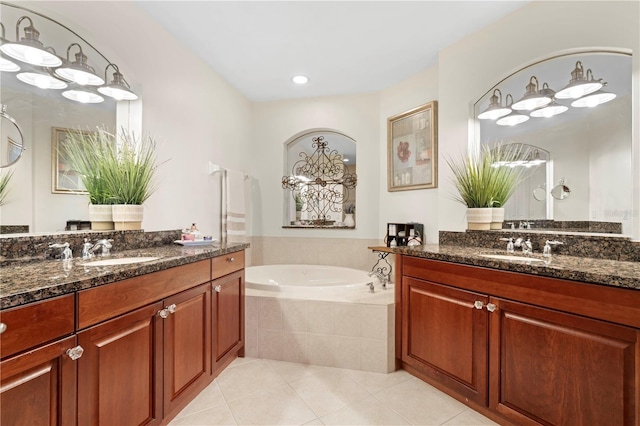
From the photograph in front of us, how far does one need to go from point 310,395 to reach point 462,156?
203 centimetres

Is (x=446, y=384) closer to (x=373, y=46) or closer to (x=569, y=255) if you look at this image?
(x=569, y=255)

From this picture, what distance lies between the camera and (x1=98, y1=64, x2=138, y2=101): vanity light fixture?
1.78 m

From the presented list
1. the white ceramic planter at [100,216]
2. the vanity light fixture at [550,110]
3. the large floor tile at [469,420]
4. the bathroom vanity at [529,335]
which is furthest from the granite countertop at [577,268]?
the white ceramic planter at [100,216]

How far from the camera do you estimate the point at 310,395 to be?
1.82 meters

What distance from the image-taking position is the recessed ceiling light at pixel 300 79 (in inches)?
117

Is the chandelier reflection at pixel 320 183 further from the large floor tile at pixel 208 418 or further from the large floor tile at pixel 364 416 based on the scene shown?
the large floor tile at pixel 208 418

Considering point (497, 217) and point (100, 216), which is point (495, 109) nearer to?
point (497, 217)

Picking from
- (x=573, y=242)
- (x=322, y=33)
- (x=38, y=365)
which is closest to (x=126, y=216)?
(x=38, y=365)

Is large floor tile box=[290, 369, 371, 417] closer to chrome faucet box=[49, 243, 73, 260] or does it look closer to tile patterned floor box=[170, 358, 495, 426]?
tile patterned floor box=[170, 358, 495, 426]

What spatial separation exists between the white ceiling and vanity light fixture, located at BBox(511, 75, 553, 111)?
20.6 inches

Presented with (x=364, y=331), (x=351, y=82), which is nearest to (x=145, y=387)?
(x=364, y=331)

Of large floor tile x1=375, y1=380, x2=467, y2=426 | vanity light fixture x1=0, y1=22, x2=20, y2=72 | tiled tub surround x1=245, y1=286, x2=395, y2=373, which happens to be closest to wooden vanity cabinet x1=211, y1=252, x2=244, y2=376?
tiled tub surround x1=245, y1=286, x2=395, y2=373

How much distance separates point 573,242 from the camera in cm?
168

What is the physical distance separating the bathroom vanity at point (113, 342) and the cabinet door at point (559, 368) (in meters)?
1.58
